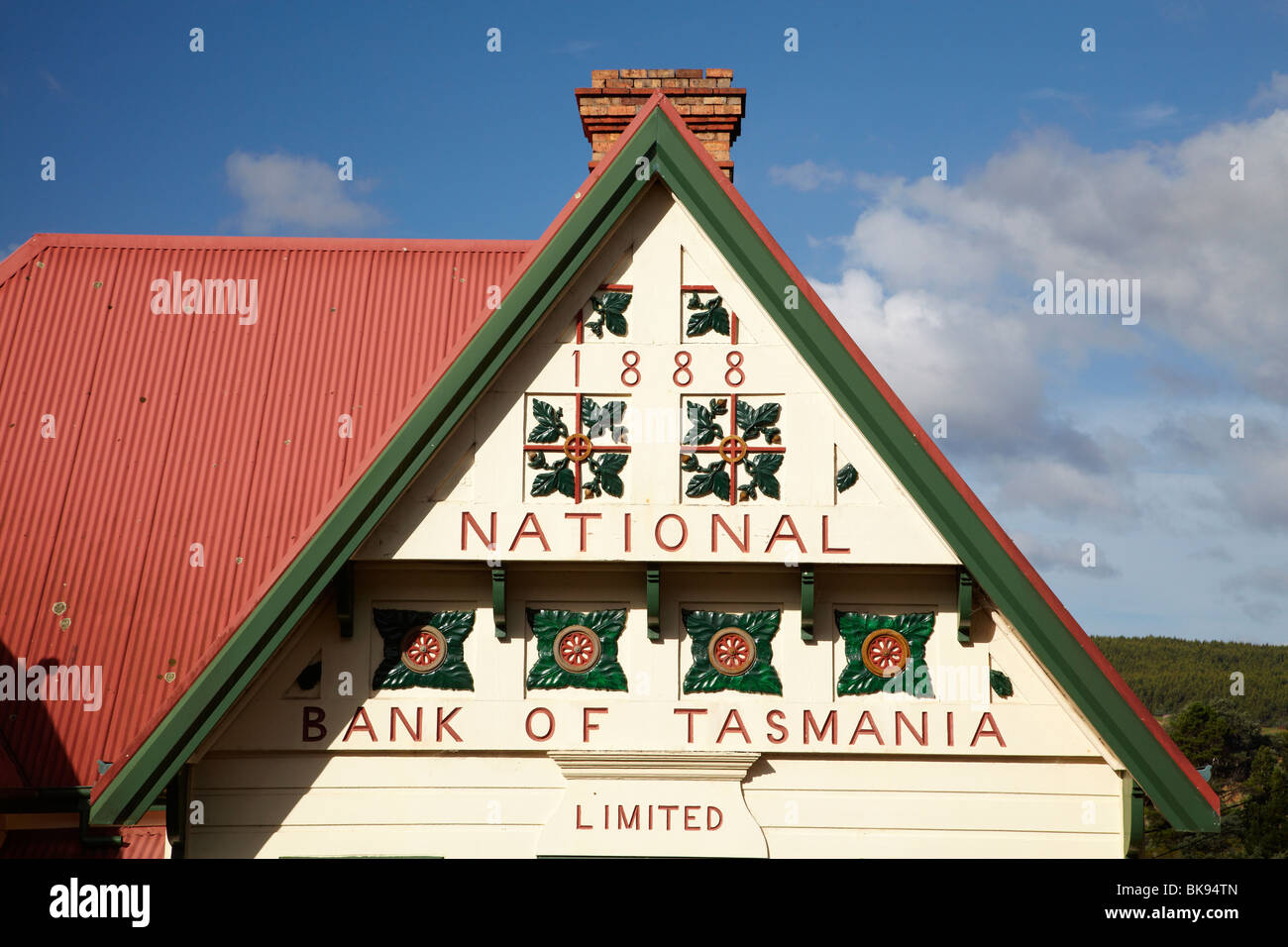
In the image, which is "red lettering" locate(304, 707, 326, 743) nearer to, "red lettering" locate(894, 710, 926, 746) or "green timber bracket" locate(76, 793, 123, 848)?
"green timber bracket" locate(76, 793, 123, 848)

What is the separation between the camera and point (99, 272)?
13594mm

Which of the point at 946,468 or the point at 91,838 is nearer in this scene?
the point at 946,468

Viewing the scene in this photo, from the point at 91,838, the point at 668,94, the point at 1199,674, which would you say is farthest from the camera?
the point at 1199,674

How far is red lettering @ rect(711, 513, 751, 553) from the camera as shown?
8.63 metres

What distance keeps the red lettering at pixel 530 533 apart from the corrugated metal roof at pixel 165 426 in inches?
65.4

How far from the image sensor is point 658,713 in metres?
8.79

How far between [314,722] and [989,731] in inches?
200

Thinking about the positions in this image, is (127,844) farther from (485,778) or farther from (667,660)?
(667,660)

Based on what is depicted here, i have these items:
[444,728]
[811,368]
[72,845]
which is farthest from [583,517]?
[72,845]

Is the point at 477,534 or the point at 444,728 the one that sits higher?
the point at 477,534

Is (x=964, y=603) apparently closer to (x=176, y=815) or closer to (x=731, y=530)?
(x=731, y=530)

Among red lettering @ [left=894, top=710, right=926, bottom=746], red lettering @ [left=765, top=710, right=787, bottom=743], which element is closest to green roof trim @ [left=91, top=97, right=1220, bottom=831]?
red lettering @ [left=894, top=710, right=926, bottom=746]

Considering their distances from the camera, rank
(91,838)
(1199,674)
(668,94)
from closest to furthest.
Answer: (91,838) < (668,94) < (1199,674)
